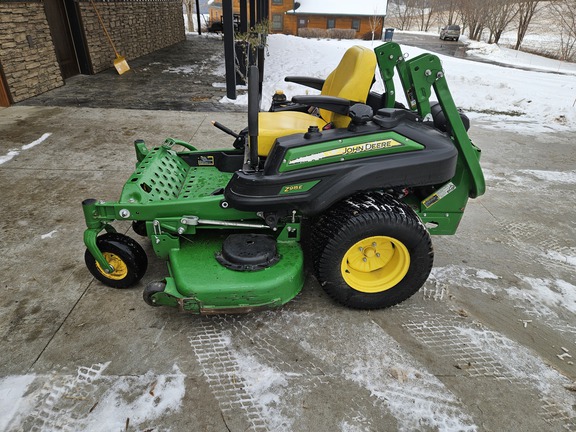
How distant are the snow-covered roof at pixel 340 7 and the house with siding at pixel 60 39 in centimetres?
2356

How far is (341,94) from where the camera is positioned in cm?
256

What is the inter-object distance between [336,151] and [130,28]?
10.4m

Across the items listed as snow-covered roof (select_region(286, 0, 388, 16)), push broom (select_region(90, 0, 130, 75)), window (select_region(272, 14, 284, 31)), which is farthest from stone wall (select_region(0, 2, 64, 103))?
window (select_region(272, 14, 284, 31))

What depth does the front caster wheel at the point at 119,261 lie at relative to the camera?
241 cm

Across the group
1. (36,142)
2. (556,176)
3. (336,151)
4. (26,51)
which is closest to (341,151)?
(336,151)

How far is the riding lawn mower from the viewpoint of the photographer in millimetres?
2172

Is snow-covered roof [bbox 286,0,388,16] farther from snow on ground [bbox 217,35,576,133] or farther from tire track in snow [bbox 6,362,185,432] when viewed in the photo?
tire track in snow [bbox 6,362,185,432]

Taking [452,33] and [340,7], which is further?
[340,7]

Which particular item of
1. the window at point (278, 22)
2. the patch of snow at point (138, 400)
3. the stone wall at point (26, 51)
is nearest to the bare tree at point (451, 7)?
the window at point (278, 22)

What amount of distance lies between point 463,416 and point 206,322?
4.53ft

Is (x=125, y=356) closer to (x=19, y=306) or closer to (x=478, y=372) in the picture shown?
(x=19, y=306)

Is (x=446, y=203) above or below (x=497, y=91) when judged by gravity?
above

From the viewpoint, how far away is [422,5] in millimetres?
43156

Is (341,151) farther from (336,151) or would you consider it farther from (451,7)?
(451,7)
